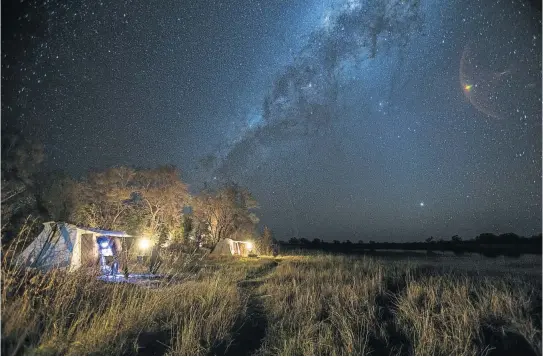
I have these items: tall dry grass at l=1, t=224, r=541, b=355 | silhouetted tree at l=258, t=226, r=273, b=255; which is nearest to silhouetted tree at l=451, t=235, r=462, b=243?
silhouetted tree at l=258, t=226, r=273, b=255

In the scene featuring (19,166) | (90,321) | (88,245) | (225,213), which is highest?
(19,166)

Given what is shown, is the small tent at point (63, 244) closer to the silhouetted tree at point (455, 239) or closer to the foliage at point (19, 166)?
the foliage at point (19, 166)

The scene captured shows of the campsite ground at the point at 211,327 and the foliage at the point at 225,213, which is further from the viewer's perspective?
the foliage at the point at 225,213

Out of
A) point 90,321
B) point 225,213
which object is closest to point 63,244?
point 90,321

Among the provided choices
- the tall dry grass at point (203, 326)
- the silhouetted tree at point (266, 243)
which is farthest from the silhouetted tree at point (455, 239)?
the tall dry grass at point (203, 326)

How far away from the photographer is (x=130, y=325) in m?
4.73

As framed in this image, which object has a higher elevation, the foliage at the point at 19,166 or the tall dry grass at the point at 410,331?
the foliage at the point at 19,166

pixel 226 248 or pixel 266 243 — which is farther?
pixel 266 243

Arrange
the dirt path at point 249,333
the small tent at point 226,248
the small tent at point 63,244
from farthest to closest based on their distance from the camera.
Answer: the small tent at point 226,248 < the small tent at point 63,244 < the dirt path at point 249,333

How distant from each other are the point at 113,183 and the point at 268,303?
26.9 m

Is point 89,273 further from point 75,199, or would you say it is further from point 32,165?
point 75,199

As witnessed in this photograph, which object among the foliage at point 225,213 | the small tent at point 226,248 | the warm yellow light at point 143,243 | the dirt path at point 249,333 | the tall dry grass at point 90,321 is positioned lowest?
the dirt path at point 249,333

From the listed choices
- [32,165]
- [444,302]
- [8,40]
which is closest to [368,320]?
[444,302]

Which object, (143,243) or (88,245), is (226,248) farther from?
(88,245)
